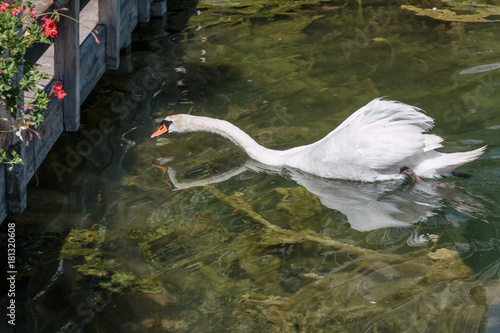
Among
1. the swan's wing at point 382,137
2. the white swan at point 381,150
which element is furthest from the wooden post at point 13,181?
the swan's wing at point 382,137

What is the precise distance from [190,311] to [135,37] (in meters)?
5.79

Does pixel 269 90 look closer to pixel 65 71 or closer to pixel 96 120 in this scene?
pixel 96 120

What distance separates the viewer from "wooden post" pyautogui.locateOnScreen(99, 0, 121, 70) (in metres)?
7.01

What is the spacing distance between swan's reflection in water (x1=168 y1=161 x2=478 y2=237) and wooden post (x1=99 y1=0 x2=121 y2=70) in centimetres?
196

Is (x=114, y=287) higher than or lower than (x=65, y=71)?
lower

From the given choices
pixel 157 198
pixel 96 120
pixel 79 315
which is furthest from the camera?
pixel 96 120

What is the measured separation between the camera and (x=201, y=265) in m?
4.61

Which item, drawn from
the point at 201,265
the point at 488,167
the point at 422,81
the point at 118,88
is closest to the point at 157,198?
the point at 201,265

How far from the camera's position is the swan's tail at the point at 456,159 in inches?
213

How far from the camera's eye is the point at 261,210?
17.5ft

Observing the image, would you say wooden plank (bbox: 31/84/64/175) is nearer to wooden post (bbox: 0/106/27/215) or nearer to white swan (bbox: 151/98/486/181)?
wooden post (bbox: 0/106/27/215)

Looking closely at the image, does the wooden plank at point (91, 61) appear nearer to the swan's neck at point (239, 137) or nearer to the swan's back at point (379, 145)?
the swan's neck at point (239, 137)

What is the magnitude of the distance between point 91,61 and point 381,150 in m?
3.15
